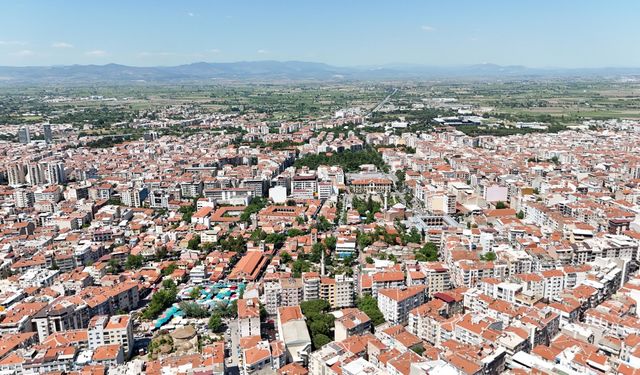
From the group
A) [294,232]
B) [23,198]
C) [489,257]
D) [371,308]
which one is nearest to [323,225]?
[294,232]

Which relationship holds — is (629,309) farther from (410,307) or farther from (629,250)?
(410,307)

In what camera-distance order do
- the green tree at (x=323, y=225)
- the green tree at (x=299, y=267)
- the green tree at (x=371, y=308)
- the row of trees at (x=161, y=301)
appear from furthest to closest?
1. the green tree at (x=323, y=225)
2. the green tree at (x=299, y=267)
3. the row of trees at (x=161, y=301)
4. the green tree at (x=371, y=308)

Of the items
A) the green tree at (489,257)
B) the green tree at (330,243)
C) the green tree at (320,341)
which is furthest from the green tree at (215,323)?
the green tree at (489,257)

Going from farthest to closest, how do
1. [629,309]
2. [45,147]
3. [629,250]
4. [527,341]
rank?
[45,147], [629,250], [629,309], [527,341]

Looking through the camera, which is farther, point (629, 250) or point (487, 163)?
point (487, 163)

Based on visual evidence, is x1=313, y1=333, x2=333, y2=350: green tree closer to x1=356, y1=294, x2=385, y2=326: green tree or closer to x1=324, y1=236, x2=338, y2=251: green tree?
x1=356, y1=294, x2=385, y2=326: green tree

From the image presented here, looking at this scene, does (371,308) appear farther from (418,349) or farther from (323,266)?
(323,266)

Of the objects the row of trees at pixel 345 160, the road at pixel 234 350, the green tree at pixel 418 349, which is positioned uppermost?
the row of trees at pixel 345 160

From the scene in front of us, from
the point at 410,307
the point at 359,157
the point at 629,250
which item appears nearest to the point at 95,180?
the point at 359,157

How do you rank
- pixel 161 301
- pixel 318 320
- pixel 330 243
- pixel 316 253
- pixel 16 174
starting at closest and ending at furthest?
pixel 318 320 → pixel 161 301 → pixel 316 253 → pixel 330 243 → pixel 16 174

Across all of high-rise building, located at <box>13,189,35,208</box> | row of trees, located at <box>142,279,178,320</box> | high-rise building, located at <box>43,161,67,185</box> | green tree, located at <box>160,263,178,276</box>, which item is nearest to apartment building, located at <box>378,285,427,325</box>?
row of trees, located at <box>142,279,178,320</box>

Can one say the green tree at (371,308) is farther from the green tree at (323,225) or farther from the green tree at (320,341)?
the green tree at (323,225)
